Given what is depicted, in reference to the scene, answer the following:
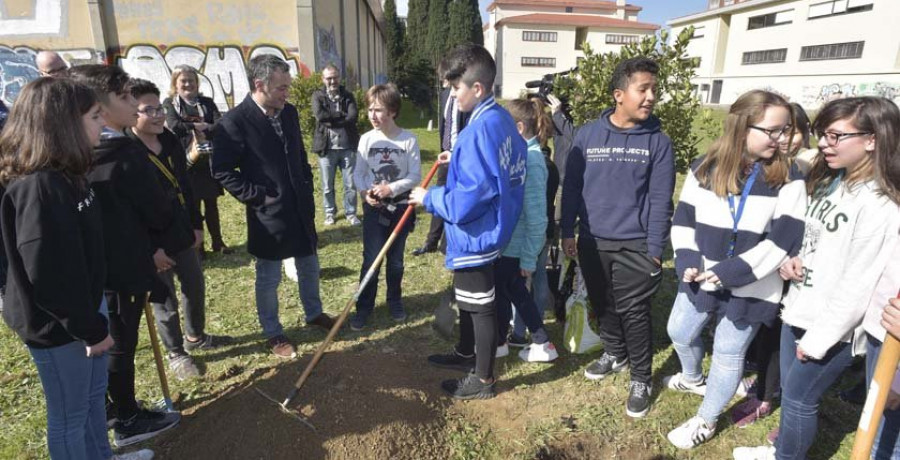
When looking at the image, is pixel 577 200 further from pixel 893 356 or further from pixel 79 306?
pixel 79 306

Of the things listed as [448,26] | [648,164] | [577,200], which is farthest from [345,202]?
[448,26]

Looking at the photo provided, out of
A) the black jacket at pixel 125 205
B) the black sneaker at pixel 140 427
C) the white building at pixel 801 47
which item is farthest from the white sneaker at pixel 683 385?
the white building at pixel 801 47

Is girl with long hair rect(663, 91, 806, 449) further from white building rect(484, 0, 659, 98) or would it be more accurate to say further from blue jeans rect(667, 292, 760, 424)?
white building rect(484, 0, 659, 98)

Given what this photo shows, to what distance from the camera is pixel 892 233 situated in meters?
2.04

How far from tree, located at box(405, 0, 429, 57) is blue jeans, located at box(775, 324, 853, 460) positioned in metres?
38.6

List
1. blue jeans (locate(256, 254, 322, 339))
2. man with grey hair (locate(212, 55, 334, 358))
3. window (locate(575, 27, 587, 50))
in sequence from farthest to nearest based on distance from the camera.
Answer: window (locate(575, 27, 587, 50)), blue jeans (locate(256, 254, 322, 339)), man with grey hair (locate(212, 55, 334, 358))

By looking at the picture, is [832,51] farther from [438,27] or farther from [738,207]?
[738,207]

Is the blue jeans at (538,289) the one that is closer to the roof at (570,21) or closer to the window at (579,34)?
the roof at (570,21)

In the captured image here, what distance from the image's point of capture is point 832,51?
32125 mm

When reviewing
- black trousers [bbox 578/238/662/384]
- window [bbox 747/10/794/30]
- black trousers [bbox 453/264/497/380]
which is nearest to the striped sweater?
black trousers [bbox 578/238/662/384]

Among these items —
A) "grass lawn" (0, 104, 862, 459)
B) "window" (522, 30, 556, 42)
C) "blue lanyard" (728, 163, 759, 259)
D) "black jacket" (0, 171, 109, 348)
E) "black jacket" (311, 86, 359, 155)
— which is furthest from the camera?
"window" (522, 30, 556, 42)

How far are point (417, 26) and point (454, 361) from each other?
3943cm

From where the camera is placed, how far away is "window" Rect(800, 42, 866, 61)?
1198 inches

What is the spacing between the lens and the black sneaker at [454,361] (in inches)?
144
